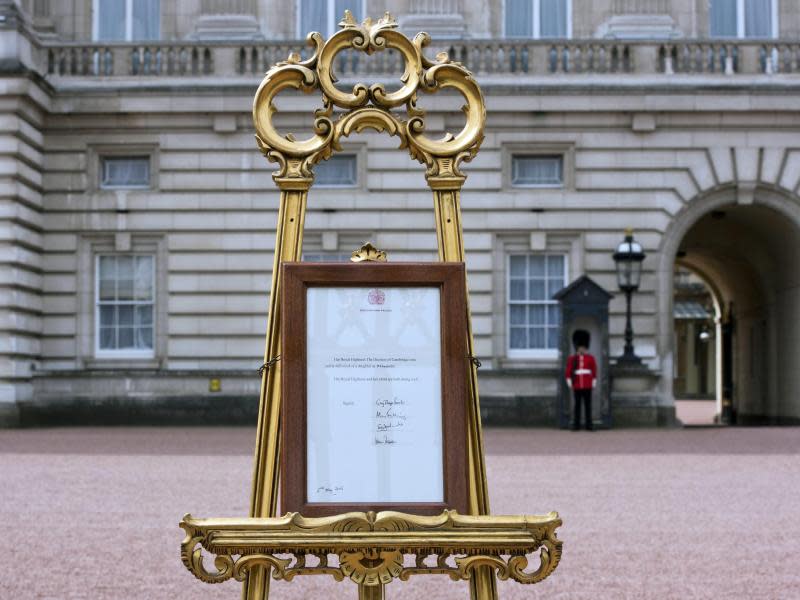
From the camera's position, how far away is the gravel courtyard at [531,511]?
250 inches

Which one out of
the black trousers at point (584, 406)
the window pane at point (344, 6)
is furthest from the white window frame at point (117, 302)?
the black trousers at point (584, 406)

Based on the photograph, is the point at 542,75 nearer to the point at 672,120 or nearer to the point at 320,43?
the point at 672,120

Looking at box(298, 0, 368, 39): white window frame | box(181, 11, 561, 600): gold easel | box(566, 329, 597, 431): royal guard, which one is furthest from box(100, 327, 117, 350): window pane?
box(181, 11, 561, 600): gold easel

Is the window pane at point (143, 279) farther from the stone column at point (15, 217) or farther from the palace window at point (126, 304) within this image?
the stone column at point (15, 217)

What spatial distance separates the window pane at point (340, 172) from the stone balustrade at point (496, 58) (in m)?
1.38

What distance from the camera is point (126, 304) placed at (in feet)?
72.4

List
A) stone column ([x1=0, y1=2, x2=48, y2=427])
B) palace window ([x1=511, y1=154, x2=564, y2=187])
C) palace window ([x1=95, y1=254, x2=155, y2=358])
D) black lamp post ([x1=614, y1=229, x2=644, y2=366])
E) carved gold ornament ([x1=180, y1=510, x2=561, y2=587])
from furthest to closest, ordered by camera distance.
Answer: palace window ([x1=95, y1=254, x2=155, y2=358]), palace window ([x1=511, y1=154, x2=564, y2=187]), black lamp post ([x1=614, y1=229, x2=644, y2=366]), stone column ([x1=0, y1=2, x2=48, y2=427]), carved gold ornament ([x1=180, y1=510, x2=561, y2=587])

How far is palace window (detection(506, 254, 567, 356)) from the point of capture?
21.8 m

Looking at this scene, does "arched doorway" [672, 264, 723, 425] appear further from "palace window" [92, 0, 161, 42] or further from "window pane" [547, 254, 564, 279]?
"palace window" [92, 0, 161, 42]

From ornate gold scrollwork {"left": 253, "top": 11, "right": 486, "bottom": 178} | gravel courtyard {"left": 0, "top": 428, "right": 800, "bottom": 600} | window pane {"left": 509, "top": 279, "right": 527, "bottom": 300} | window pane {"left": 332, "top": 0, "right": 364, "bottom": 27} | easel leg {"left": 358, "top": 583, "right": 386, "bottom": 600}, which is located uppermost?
window pane {"left": 332, "top": 0, "right": 364, "bottom": 27}

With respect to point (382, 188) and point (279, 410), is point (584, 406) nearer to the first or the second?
point (382, 188)

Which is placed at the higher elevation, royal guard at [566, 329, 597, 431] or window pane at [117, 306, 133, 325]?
window pane at [117, 306, 133, 325]

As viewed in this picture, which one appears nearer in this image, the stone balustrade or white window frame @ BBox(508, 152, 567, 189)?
the stone balustrade

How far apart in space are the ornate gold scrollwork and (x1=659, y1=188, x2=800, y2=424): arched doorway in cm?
1770
